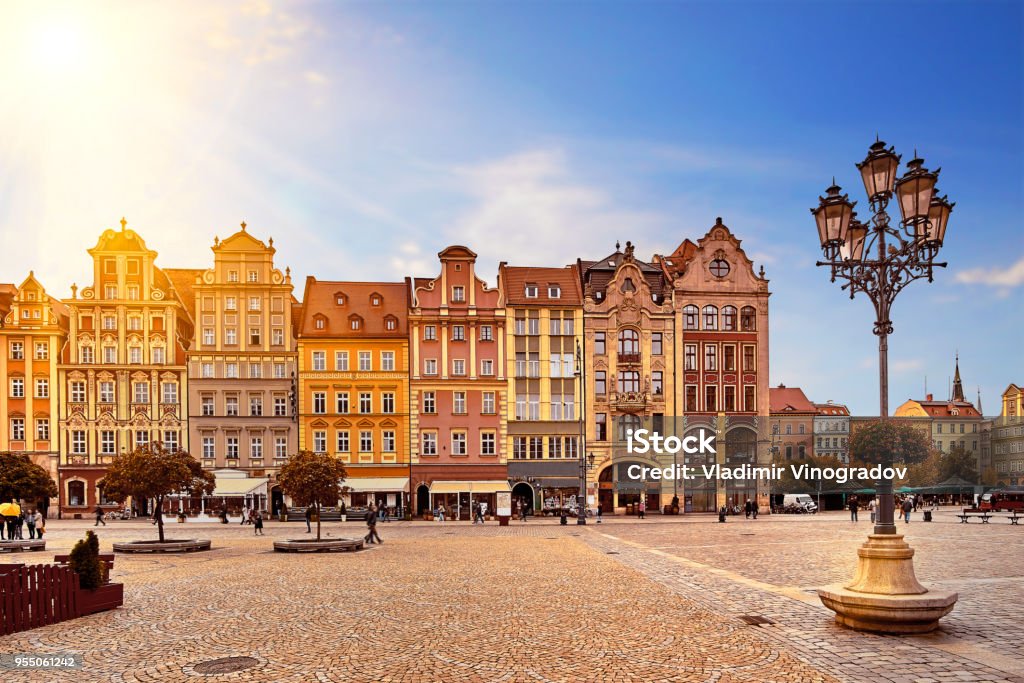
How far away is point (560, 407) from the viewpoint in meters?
58.1

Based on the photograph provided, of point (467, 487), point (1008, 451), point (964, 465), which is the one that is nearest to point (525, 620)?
point (964, 465)

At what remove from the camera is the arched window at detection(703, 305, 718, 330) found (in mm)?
60031

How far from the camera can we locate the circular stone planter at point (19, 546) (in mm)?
29359

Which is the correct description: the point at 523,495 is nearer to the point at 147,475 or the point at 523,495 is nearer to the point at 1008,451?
the point at 1008,451

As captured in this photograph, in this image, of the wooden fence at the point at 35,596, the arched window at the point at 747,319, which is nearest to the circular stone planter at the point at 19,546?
the wooden fence at the point at 35,596

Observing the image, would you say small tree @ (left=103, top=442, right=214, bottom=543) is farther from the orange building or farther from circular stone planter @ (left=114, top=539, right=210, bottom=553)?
the orange building

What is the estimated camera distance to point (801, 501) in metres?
63.2

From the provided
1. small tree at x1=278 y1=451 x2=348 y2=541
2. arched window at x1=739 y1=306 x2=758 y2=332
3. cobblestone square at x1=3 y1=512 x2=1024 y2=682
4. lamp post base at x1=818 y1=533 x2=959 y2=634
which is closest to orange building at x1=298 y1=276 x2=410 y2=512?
small tree at x1=278 y1=451 x2=348 y2=541

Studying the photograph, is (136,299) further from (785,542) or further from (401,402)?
(785,542)

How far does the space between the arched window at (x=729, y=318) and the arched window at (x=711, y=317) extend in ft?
1.91

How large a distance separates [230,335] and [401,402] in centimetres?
1265

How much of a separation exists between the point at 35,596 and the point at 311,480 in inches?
704

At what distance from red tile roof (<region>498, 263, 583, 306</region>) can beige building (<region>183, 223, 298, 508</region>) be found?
15.4 meters

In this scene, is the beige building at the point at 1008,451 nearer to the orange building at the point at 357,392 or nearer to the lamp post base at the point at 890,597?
the lamp post base at the point at 890,597
